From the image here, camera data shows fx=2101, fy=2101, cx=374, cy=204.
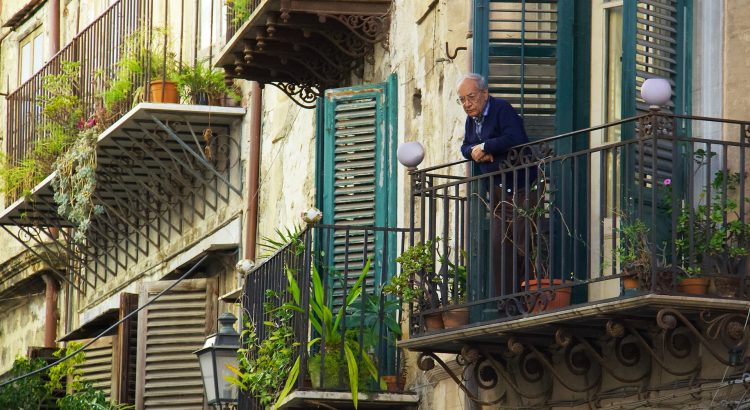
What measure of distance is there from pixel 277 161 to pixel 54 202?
4.50 m

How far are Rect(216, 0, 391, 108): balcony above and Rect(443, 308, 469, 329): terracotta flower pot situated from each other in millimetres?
3463

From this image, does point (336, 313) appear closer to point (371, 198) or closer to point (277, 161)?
point (371, 198)

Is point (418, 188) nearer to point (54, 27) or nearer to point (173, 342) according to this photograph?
point (173, 342)

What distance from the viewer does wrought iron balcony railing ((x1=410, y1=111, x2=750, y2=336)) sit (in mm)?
10680

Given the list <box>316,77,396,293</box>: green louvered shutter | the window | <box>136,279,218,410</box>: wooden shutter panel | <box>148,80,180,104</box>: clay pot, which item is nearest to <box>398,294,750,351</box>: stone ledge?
<box>316,77,396,293</box>: green louvered shutter

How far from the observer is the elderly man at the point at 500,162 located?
11.8 meters

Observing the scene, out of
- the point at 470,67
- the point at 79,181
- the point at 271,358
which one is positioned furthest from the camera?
the point at 79,181

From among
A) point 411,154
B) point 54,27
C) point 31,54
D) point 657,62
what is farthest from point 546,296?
point 31,54

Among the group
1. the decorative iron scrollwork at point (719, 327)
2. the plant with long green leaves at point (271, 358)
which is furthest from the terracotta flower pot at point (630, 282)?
the plant with long green leaves at point (271, 358)

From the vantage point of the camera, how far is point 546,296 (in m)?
11.3

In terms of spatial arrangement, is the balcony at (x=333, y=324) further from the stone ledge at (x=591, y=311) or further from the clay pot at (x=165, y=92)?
the clay pot at (x=165, y=92)

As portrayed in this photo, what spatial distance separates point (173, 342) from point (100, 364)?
1821mm

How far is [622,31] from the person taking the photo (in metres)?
11.9

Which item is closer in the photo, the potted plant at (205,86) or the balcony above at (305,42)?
the balcony above at (305,42)
